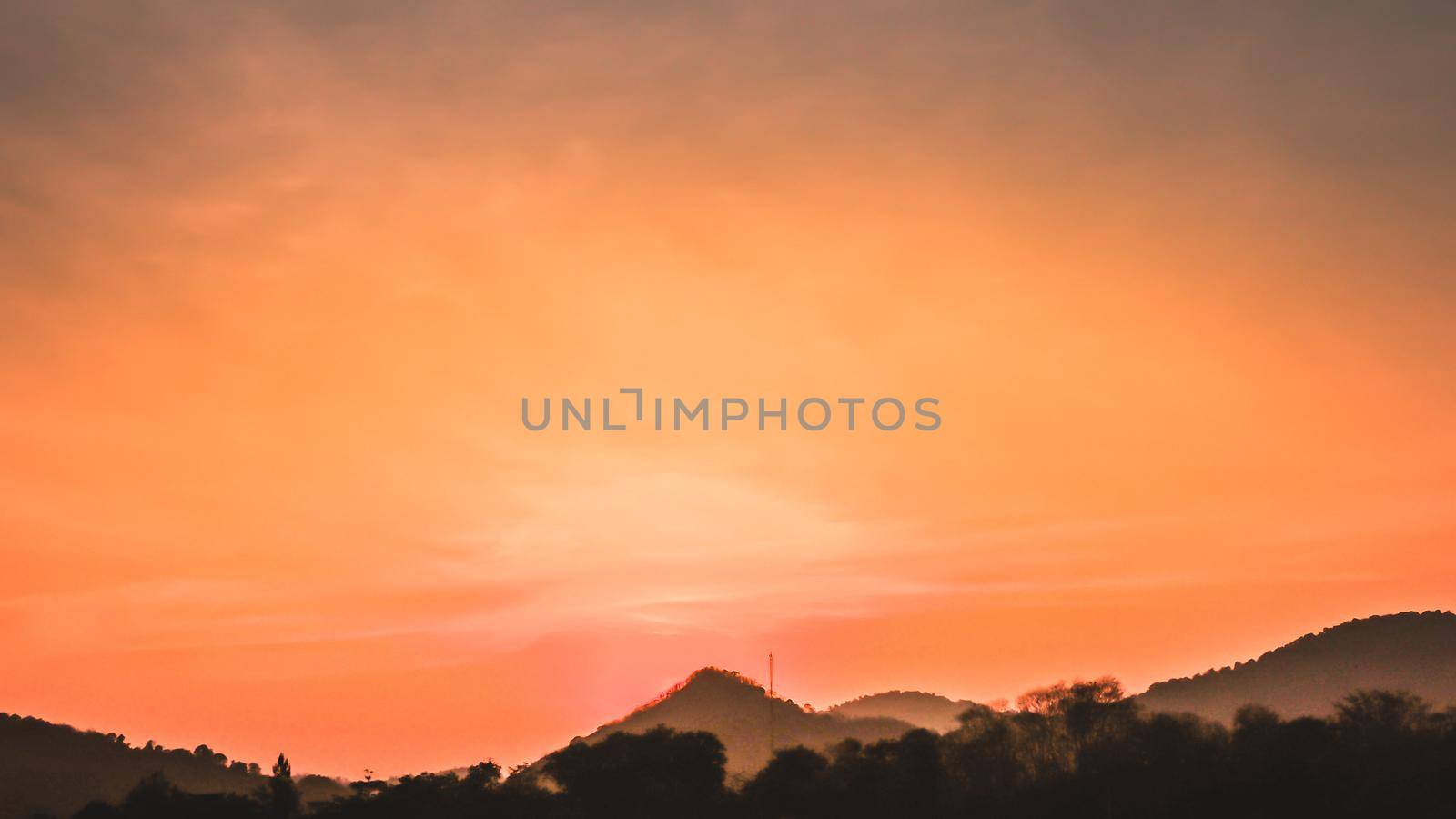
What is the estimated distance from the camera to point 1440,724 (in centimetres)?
15912

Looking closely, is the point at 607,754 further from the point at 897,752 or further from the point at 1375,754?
the point at 1375,754

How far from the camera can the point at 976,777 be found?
165125 millimetres

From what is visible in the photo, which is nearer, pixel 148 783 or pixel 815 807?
pixel 815 807

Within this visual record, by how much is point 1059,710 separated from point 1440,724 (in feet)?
173

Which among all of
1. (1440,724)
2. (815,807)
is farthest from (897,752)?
(1440,724)

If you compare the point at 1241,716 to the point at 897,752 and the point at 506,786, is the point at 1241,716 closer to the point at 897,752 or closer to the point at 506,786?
the point at 897,752

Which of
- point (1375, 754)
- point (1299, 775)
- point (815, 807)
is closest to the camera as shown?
point (1299, 775)

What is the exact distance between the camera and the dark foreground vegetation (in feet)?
459

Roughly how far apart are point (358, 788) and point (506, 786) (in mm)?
19166

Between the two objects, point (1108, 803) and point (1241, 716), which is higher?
point (1241, 716)

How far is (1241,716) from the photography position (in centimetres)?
17462

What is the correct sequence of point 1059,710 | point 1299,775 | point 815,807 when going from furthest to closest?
point 1059,710
point 815,807
point 1299,775

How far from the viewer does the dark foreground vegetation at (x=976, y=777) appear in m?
140

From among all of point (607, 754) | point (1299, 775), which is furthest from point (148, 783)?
point (1299, 775)
